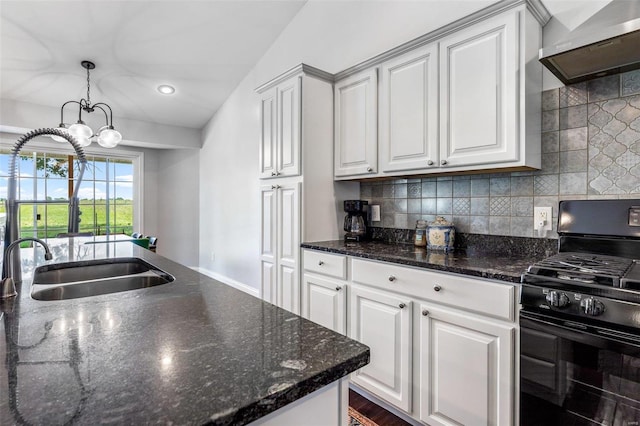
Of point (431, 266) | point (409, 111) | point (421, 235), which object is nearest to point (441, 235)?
point (421, 235)

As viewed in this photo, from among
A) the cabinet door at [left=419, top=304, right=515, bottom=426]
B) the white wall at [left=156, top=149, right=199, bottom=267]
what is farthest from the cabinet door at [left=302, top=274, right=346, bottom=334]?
the white wall at [left=156, top=149, right=199, bottom=267]

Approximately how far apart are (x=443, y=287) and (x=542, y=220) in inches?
28.3

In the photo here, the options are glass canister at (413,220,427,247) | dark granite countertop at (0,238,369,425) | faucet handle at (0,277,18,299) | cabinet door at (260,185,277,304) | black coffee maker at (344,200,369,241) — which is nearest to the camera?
dark granite countertop at (0,238,369,425)

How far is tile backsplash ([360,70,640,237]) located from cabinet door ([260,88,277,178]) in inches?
52.3

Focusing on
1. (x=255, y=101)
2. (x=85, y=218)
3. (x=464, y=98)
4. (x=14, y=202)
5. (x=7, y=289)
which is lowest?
(x=7, y=289)

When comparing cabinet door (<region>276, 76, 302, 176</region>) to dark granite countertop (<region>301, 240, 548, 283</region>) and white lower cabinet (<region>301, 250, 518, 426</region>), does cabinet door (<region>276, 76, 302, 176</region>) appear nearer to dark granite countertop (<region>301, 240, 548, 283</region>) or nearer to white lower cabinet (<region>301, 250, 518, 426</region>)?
dark granite countertop (<region>301, 240, 548, 283</region>)

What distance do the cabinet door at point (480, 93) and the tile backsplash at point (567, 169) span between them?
1.01ft

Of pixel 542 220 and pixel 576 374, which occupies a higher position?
pixel 542 220

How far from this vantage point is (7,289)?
0.95 m

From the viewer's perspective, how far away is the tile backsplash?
1.56 meters

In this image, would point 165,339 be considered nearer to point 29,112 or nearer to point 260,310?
point 260,310

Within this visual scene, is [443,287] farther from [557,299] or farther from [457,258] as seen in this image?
[557,299]

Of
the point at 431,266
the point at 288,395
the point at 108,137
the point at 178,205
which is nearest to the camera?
the point at 288,395

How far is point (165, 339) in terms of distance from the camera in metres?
0.67
